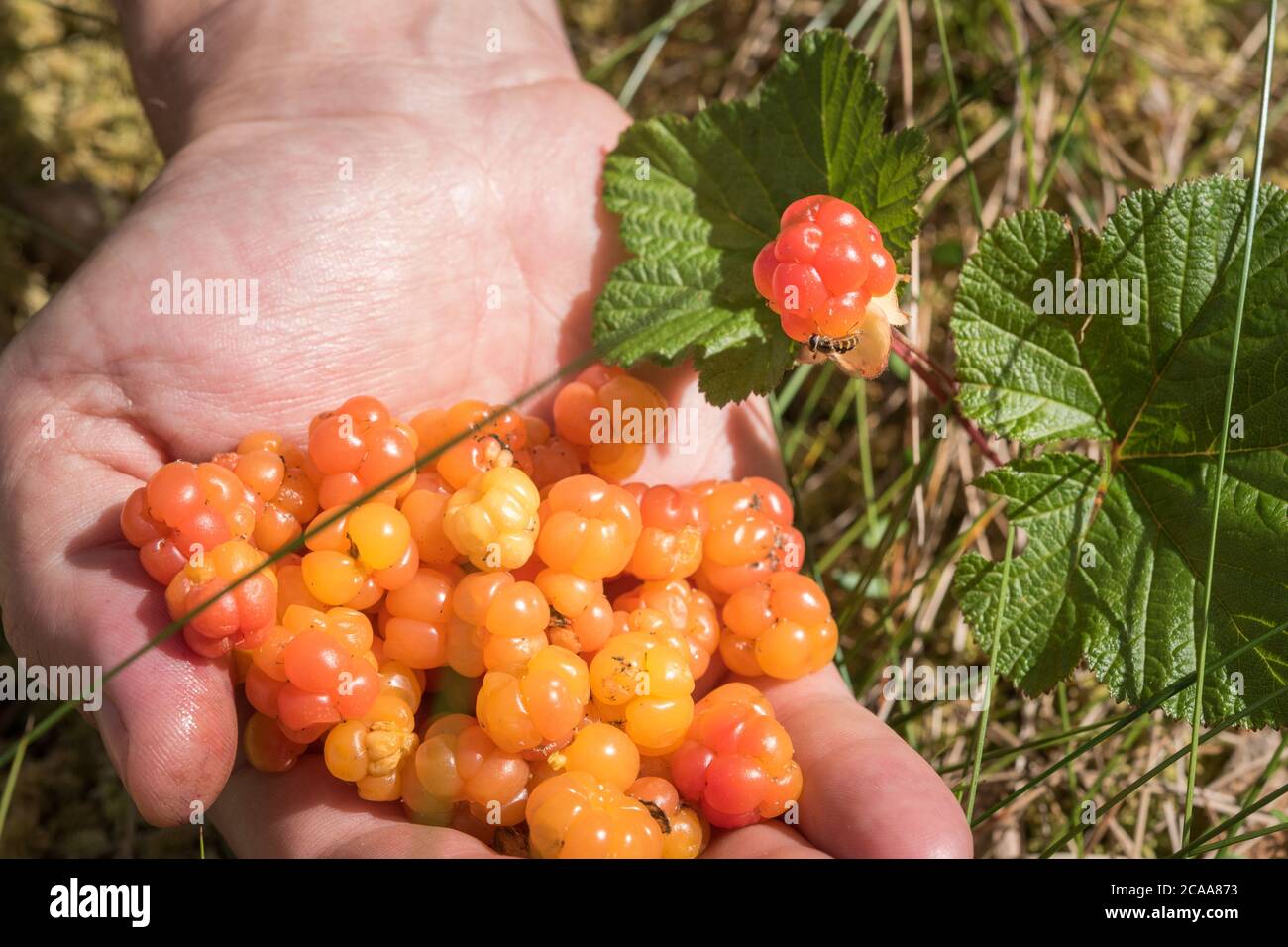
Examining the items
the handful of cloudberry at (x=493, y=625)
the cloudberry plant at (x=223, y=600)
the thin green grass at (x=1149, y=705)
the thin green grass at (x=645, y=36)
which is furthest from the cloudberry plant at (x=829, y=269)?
the thin green grass at (x=645, y=36)

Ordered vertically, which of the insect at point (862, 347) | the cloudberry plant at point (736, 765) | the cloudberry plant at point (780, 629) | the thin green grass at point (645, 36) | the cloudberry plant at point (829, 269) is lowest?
the cloudberry plant at point (736, 765)

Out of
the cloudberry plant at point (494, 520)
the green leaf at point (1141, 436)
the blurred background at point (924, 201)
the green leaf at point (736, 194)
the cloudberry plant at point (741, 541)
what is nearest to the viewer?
the cloudberry plant at point (494, 520)

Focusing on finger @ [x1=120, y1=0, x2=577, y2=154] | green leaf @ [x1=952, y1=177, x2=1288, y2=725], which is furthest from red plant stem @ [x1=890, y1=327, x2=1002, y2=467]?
finger @ [x1=120, y1=0, x2=577, y2=154]

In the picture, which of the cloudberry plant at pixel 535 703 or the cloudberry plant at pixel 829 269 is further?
the cloudberry plant at pixel 829 269

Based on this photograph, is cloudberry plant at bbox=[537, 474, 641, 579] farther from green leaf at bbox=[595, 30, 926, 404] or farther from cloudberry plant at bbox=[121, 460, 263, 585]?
cloudberry plant at bbox=[121, 460, 263, 585]

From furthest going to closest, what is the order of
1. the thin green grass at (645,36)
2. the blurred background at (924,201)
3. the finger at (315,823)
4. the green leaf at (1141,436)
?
the thin green grass at (645,36) → the blurred background at (924,201) → the green leaf at (1141,436) → the finger at (315,823)

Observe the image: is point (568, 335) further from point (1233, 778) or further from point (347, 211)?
point (1233, 778)

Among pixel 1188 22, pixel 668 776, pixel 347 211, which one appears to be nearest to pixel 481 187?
pixel 347 211

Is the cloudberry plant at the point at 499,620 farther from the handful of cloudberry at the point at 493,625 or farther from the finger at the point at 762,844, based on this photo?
the finger at the point at 762,844
